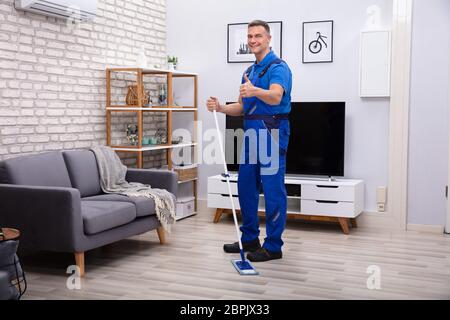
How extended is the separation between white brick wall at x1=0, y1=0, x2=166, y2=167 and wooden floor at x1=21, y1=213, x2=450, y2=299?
3.20ft

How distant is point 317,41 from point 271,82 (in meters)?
1.89

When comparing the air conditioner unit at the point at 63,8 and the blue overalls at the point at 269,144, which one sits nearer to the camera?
the blue overalls at the point at 269,144

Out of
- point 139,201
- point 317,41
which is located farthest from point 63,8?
point 317,41

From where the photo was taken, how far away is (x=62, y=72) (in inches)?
193

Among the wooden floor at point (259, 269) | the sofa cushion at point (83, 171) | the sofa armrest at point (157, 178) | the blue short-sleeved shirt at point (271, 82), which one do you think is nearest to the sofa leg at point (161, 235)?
the wooden floor at point (259, 269)

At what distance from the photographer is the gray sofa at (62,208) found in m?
3.79

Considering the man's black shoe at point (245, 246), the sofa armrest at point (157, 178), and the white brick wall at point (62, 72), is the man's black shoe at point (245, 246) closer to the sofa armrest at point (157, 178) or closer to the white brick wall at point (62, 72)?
the sofa armrest at point (157, 178)

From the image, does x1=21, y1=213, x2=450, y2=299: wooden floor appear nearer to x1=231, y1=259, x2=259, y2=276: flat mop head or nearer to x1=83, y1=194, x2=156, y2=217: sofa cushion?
x1=231, y1=259, x2=259, y2=276: flat mop head

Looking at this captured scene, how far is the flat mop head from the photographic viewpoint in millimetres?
3900

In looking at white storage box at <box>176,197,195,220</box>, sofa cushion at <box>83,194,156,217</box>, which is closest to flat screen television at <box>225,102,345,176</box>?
white storage box at <box>176,197,195,220</box>

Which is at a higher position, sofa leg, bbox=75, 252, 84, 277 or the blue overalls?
the blue overalls

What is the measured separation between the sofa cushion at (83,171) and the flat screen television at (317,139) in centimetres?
193

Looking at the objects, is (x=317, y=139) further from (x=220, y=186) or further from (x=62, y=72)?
(x=62, y=72)
